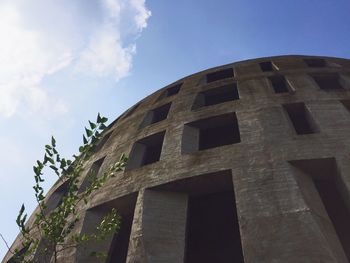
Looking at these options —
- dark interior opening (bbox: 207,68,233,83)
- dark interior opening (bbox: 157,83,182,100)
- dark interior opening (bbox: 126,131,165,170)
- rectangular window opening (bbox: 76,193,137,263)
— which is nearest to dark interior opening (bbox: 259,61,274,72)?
dark interior opening (bbox: 207,68,233,83)

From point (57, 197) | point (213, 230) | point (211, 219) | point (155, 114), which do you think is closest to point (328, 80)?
→ point (155, 114)

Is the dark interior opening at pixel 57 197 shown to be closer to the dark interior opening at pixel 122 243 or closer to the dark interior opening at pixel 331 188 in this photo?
the dark interior opening at pixel 122 243

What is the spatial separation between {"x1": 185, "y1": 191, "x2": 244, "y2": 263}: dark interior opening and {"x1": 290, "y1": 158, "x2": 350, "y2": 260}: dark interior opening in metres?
2.77

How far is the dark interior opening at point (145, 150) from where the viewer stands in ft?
38.8

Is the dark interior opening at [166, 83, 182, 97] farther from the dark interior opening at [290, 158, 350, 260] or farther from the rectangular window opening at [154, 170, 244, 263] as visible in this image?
the dark interior opening at [290, 158, 350, 260]

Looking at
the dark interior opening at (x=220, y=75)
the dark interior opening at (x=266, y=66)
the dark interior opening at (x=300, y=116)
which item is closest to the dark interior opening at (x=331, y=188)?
the dark interior opening at (x=300, y=116)

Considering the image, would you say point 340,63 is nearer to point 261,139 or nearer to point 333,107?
point 333,107

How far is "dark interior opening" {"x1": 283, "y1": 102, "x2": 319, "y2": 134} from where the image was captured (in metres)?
11.0

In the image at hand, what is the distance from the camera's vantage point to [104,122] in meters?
5.49

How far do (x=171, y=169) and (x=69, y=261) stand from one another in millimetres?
3931

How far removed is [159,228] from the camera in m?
8.03

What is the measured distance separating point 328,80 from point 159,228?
432 inches

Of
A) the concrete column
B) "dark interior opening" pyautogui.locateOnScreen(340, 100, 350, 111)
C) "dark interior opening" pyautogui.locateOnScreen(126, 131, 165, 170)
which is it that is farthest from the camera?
"dark interior opening" pyautogui.locateOnScreen(126, 131, 165, 170)

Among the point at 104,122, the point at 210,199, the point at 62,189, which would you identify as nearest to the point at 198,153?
the point at 210,199
